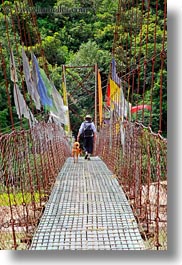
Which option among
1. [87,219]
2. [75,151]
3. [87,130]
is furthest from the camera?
[75,151]

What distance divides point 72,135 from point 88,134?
115mm

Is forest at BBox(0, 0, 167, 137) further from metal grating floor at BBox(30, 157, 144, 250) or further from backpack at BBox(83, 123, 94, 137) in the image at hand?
metal grating floor at BBox(30, 157, 144, 250)

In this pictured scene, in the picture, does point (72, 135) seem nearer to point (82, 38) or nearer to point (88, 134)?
point (88, 134)

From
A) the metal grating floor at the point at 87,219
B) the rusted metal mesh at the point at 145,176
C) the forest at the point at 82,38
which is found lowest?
the metal grating floor at the point at 87,219

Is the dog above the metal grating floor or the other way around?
above

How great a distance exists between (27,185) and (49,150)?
1.72 feet

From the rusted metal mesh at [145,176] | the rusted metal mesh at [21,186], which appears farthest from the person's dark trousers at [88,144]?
the rusted metal mesh at [21,186]

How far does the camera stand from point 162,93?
1888 millimetres

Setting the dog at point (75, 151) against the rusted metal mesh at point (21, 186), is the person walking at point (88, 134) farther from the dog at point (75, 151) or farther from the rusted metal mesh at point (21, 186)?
the rusted metal mesh at point (21, 186)

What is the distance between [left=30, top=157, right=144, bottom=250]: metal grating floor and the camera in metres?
1.87

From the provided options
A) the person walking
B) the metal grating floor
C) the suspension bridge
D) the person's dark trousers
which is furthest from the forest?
the person's dark trousers

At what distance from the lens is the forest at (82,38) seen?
1.94 meters

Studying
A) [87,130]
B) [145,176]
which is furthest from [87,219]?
[87,130]

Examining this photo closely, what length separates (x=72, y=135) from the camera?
7.80 ft
